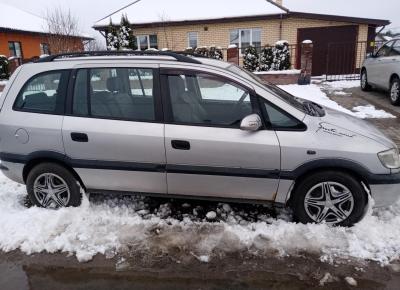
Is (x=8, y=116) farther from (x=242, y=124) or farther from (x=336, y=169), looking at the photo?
(x=336, y=169)

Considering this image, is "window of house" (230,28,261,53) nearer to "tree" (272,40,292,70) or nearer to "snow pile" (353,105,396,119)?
"tree" (272,40,292,70)

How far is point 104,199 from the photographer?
4.57 meters

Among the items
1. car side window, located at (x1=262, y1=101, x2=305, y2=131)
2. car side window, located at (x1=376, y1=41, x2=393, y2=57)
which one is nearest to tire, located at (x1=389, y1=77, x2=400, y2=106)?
car side window, located at (x1=376, y1=41, x2=393, y2=57)

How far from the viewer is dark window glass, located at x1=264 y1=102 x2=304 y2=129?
11.9 ft

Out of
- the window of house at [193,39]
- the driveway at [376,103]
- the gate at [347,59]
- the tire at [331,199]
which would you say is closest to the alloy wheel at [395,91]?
the driveway at [376,103]

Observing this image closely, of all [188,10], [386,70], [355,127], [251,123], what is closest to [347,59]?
[386,70]

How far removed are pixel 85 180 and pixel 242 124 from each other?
74.3 inches

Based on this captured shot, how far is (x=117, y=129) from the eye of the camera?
3809 mm

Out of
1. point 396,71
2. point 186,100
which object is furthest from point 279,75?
point 186,100

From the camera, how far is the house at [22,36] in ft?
80.5

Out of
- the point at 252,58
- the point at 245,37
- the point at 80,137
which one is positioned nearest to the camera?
the point at 80,137

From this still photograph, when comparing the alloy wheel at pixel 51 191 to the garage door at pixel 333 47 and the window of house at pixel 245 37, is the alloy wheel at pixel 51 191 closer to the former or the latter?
the garage door at pixel 333 47

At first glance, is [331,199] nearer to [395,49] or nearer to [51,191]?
[51,191]

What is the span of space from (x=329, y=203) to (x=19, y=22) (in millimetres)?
29770
